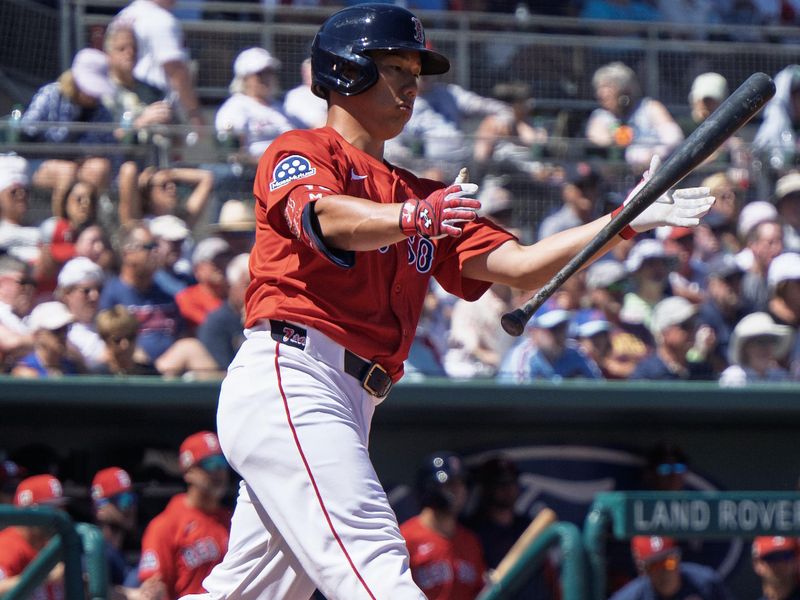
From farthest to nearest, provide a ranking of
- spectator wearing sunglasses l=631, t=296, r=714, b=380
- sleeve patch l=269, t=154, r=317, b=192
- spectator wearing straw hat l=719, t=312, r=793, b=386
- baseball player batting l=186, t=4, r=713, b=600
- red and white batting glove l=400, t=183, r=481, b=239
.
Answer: spectator wearing straw hat l=719, t=312, r=793, b=386, spectator wearing sunglasses l=631, t=296, r=714, b=380, sleeve patch l=269, t=154, r=317, b=192, baseball player batting l=186, t=4, r=713, b=600, red and white batting glove l=400, t=183, r=481, b=239

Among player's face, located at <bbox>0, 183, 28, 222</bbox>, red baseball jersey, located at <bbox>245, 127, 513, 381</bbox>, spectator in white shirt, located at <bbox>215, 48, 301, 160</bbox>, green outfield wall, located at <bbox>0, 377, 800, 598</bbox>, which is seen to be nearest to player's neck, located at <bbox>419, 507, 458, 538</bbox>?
green outfield wall, located at <bbox>0, 377, 800, 598</bbox>

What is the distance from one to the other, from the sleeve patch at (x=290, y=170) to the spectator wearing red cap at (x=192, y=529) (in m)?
2.84

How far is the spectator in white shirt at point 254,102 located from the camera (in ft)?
23.8

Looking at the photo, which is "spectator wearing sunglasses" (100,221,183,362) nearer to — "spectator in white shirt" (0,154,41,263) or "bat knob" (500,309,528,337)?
"spectator in white shirt" (0,154,41,263)

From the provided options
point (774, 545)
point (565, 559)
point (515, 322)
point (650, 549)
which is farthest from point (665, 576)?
point (515, 322)

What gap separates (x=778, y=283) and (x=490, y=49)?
228cm

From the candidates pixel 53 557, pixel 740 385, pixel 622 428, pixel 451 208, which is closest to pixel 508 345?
pixel 622 428

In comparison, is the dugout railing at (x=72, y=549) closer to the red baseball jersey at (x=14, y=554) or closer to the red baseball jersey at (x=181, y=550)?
the red baseball jersey at (x=14, y=554)

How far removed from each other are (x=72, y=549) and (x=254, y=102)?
411 cm

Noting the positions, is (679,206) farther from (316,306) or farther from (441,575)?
(441,575)

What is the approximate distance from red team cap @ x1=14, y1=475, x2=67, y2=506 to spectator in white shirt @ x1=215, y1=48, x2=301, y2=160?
7.30 ft

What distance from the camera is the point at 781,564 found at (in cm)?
604

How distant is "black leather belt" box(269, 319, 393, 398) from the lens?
127 inches

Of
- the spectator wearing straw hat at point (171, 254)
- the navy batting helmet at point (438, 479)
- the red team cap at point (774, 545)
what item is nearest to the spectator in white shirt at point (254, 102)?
the spectator wearing straw hat at point (171, 254)
